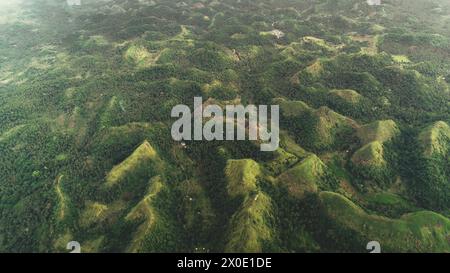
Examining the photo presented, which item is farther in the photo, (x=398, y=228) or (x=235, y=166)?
(x=235, y=166)

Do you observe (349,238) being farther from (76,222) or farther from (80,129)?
(80,129)

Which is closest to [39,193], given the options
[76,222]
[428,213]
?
[76,222]

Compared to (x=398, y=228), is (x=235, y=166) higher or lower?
higher

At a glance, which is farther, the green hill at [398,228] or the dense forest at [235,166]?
the dense forest at [235,166]

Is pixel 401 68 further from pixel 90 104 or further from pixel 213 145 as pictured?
pixel 90 104

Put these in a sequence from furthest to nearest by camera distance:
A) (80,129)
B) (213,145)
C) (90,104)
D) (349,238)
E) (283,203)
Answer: (90,104), (80,129), (213,145), (283,203), (349,238)

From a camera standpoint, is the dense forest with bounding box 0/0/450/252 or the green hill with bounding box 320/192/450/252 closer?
the green hill with bounding box 320/192/450/252
